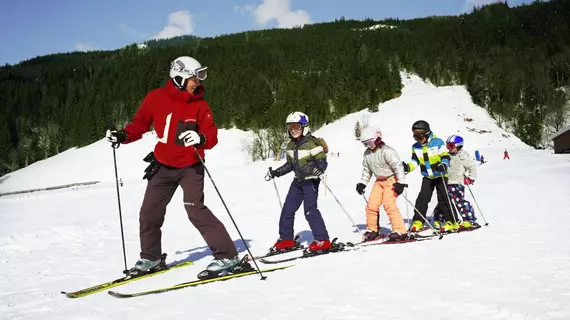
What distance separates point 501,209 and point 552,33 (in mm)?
89873

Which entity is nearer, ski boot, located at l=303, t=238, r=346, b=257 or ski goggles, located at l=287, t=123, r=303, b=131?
ski boot, located at l=303, t=238, r=346, b=257

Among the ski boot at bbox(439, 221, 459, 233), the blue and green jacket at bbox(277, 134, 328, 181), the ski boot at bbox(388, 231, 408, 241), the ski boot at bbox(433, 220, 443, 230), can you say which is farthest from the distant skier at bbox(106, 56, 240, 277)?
the ski boot at bbox(433, 220, 443, 230)

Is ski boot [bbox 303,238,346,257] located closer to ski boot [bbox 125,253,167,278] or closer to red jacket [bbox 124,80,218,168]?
ski boot [bbox 125,253,167,278]

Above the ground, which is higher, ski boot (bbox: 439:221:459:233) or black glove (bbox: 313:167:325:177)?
black glove (bbox: 313:167:325:177)

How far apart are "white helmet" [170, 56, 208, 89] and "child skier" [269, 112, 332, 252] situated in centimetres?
192

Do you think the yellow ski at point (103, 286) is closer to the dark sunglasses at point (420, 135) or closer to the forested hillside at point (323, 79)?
the dark sunglasses at point (420, 135)

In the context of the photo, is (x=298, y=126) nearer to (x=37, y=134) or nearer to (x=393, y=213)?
(x=393, y=213)

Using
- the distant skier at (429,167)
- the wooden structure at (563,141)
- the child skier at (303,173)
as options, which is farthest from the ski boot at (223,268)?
the wooden structure at (563,141)

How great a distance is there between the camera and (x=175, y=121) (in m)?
4.66

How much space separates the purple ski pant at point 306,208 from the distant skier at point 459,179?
10.4ft

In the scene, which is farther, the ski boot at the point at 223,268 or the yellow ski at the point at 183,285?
the ski boot at the point at 223,268

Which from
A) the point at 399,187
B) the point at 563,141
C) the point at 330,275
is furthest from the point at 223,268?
the point at 563,141

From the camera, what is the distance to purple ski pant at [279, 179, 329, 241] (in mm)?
6164

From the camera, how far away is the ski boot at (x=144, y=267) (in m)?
4.75
